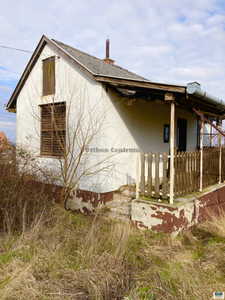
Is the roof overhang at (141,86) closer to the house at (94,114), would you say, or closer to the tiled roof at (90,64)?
the house at (94,114)

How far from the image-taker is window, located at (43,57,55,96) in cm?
753

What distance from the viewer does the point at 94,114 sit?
632cm

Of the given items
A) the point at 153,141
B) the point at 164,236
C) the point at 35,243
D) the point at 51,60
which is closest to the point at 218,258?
the point at 164,236

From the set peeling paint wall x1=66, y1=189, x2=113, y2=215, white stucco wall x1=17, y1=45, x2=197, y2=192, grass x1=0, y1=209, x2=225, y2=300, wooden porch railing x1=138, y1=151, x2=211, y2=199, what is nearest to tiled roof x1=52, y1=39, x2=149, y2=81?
white stucco wall x1=17, y1=45, x2=197, y2=192

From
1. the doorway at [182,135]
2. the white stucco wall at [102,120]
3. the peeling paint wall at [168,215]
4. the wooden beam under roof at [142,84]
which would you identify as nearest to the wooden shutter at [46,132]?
the white stucco wall at [102,120]

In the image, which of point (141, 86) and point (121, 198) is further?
point (121, 198)

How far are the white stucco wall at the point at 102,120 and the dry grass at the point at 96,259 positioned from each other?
1.91 meters

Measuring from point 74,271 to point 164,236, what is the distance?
216 cm

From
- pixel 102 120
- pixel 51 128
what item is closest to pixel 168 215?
pixel 102 120

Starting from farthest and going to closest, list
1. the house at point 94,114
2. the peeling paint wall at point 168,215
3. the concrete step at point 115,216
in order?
the house at point 94,114 → the concrete step at point 115,216 → the peeling paint wall at point 168,215

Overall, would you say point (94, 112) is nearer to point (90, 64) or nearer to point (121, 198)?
point (90, 64)

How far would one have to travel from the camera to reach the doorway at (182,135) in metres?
9.97

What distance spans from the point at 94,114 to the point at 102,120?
322 mm

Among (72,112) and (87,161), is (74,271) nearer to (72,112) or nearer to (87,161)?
(87,161)
